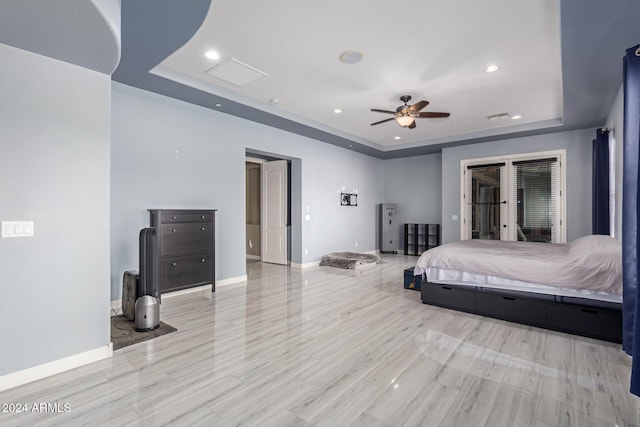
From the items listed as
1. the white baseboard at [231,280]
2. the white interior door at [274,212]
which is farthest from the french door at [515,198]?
the white baseboard at [231,280]

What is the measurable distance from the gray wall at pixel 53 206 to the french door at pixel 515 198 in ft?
23.9

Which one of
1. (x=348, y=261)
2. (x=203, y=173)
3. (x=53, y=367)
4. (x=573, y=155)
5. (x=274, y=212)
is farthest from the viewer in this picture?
(x=274, y=212)

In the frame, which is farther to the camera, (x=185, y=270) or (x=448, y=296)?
(x=185, y=270)

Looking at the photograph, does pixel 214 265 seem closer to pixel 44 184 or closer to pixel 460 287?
pixel 44 184

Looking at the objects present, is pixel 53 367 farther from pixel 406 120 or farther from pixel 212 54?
pixel 406 120

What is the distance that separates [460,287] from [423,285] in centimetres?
46

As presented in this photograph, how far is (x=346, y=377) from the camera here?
7.59 feet

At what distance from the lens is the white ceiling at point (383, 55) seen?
2.80m

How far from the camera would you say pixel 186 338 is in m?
3.03

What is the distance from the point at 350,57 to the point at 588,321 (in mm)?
3683

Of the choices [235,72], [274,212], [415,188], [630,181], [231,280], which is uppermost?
[235,72]

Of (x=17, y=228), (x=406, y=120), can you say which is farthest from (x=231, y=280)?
(x=406, y=120)

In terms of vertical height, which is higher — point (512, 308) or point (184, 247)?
point (184, 247)

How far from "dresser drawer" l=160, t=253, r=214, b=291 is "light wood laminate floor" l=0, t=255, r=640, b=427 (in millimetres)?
609
